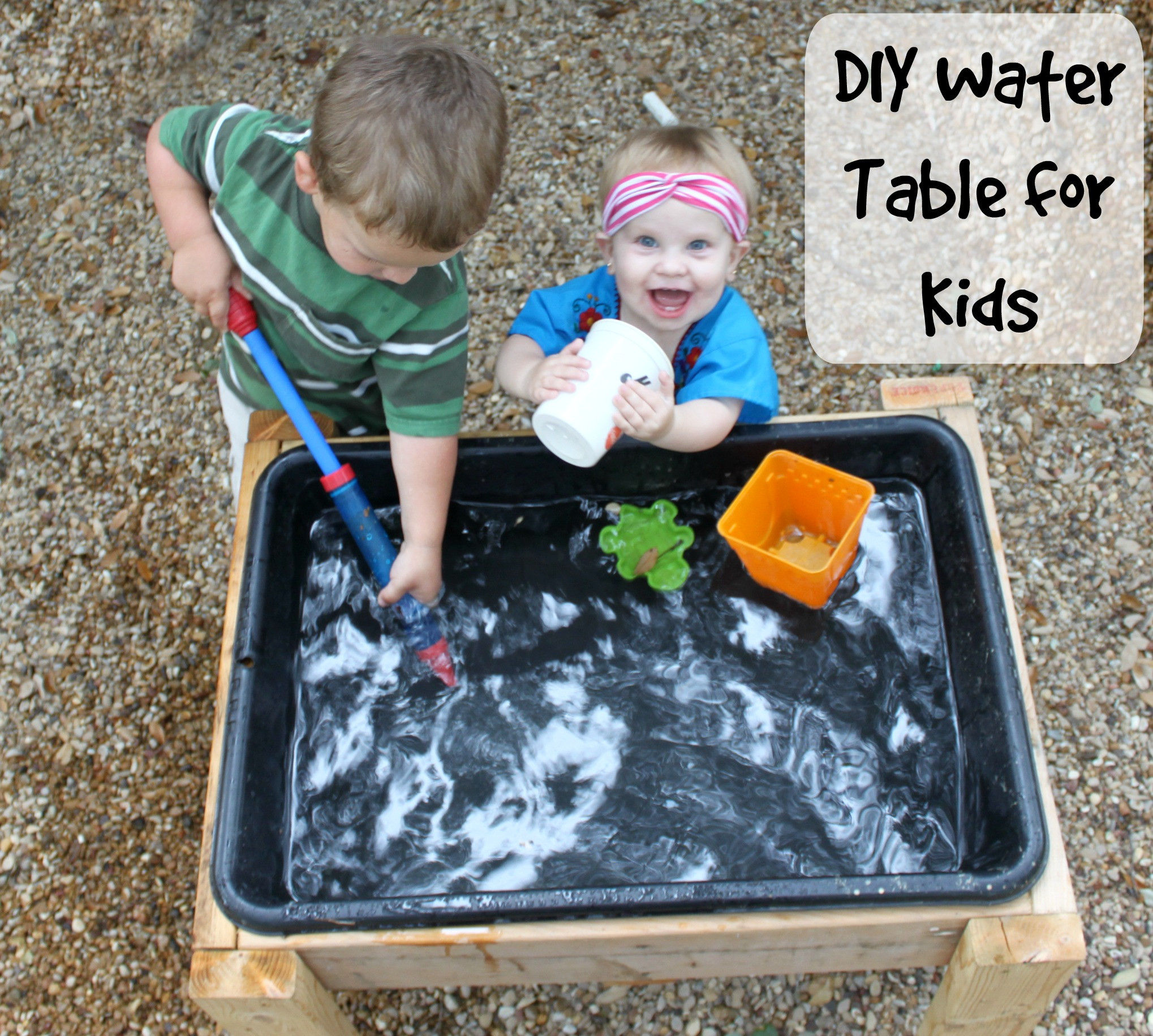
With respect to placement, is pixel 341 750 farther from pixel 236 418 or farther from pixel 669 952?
pixel 236 418

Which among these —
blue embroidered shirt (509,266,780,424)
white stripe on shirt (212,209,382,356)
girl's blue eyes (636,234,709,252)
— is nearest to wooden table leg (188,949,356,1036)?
white stripe on shirt (212,209,382,356)

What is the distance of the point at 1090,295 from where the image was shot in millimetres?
2293

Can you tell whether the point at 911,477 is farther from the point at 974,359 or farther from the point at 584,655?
the point at 974,359

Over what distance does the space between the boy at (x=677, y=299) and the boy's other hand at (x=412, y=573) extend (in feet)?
0.85

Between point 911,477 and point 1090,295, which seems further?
point 1090,295

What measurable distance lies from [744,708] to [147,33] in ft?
8.28

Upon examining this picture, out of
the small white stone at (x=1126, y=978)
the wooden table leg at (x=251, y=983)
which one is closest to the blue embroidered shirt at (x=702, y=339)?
the wooden table leg at (x=251, y=983)

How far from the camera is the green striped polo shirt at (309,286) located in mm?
1301

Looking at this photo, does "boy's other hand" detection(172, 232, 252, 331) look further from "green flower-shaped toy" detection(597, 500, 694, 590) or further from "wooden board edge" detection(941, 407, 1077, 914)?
"wooden board edge" detection(941, 407, 1077, 914)

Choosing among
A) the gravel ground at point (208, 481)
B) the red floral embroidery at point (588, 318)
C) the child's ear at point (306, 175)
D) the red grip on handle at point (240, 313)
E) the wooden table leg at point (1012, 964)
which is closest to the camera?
the wooden table leg at point (1012, 964)

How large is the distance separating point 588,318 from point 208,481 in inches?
42.5

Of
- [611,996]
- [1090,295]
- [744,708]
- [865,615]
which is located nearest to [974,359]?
[1090,295]

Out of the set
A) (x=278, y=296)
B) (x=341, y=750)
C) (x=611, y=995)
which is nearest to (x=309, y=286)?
(x=278, y=296)

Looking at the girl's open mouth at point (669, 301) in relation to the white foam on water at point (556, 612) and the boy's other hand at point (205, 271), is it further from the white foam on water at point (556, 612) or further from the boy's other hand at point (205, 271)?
the boy's other hand at point (205, 271)
